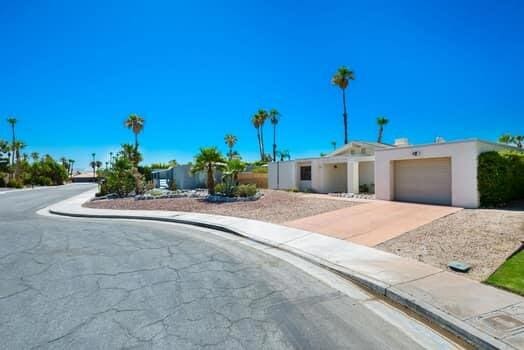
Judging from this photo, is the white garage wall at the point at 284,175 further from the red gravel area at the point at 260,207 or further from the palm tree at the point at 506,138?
the palm tree at the point at 506,138

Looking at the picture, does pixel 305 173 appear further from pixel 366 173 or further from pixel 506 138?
pixel 506 138

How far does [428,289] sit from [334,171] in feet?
65.5

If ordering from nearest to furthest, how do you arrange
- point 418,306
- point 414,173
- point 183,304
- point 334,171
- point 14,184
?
1. point 418,306
2. point 183,304
3. point 414,173
4. point 334,171
5. point 14,184

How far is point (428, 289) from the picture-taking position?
4875mm

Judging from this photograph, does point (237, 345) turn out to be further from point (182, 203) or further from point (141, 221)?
point (182, 203)

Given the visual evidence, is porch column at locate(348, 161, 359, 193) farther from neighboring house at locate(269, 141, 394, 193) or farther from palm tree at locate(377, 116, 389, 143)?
palm tree at locate(377, 116, 389, 143)

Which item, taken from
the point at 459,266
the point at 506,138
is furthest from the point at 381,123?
the point at 459,266

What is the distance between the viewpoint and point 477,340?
3453 millimetres

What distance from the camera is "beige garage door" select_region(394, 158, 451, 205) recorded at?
14.5m

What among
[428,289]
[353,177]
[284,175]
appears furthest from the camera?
[284,175]

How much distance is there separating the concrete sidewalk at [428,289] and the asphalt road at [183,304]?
33 centimetres

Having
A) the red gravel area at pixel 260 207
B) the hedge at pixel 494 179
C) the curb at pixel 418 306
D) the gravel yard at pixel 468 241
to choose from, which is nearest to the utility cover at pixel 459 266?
the gravel yard at pixel 468 241

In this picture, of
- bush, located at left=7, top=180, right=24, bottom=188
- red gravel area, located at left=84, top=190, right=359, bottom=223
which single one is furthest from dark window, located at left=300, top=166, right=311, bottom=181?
bush, located at left=7, top=180, right=24, bottom=188

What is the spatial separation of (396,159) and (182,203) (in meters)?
12.3
